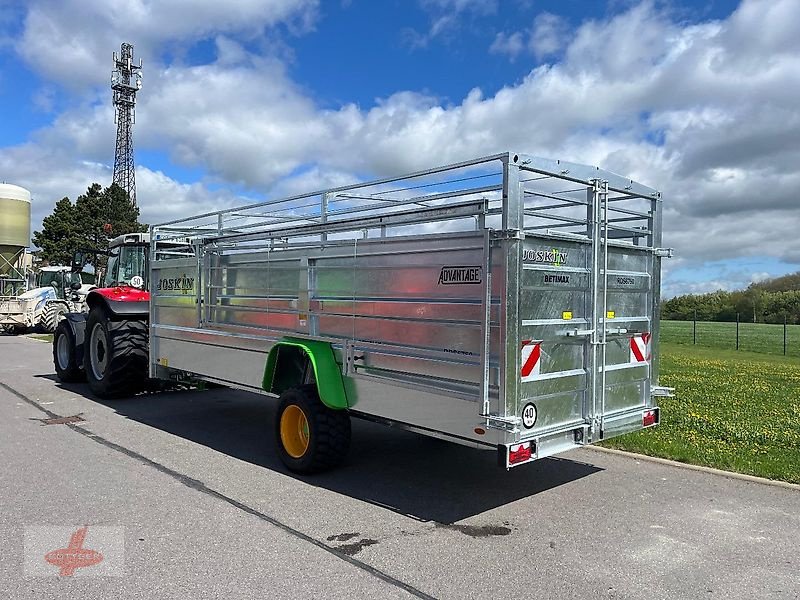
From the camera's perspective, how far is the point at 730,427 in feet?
26.9

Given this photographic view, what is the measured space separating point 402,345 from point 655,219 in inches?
104

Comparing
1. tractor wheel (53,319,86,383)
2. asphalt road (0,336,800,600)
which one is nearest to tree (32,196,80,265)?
tractor wheel (53,319,86,383)

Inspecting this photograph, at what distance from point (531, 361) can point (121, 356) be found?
7329 mm

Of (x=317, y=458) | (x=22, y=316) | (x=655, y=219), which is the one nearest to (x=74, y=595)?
(x=317, y=458)

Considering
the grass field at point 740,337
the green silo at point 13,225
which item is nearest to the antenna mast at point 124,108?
the green silo at point 13,225

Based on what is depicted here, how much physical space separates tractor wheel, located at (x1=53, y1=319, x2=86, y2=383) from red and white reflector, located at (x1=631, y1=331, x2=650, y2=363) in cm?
994

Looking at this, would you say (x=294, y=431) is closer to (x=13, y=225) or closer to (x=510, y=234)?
(x=510, y=234)

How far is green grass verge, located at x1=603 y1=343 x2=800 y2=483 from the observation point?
6.73 m

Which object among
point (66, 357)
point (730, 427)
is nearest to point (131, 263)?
point (66, 357)

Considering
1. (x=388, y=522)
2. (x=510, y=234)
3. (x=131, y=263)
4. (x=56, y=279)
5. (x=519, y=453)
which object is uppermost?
(x=56, y=279)

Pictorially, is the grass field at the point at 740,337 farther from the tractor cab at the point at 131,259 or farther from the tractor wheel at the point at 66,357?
the tractor wheel at the point at 66,357

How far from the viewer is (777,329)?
3734 cm

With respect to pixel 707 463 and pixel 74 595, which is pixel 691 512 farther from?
pixel 74 595

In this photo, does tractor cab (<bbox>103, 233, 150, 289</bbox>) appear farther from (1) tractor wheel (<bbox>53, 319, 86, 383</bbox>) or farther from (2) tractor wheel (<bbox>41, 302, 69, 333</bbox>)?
(2) tractor wheel (<bbox>41, 302, 69, 333</bbox>)
